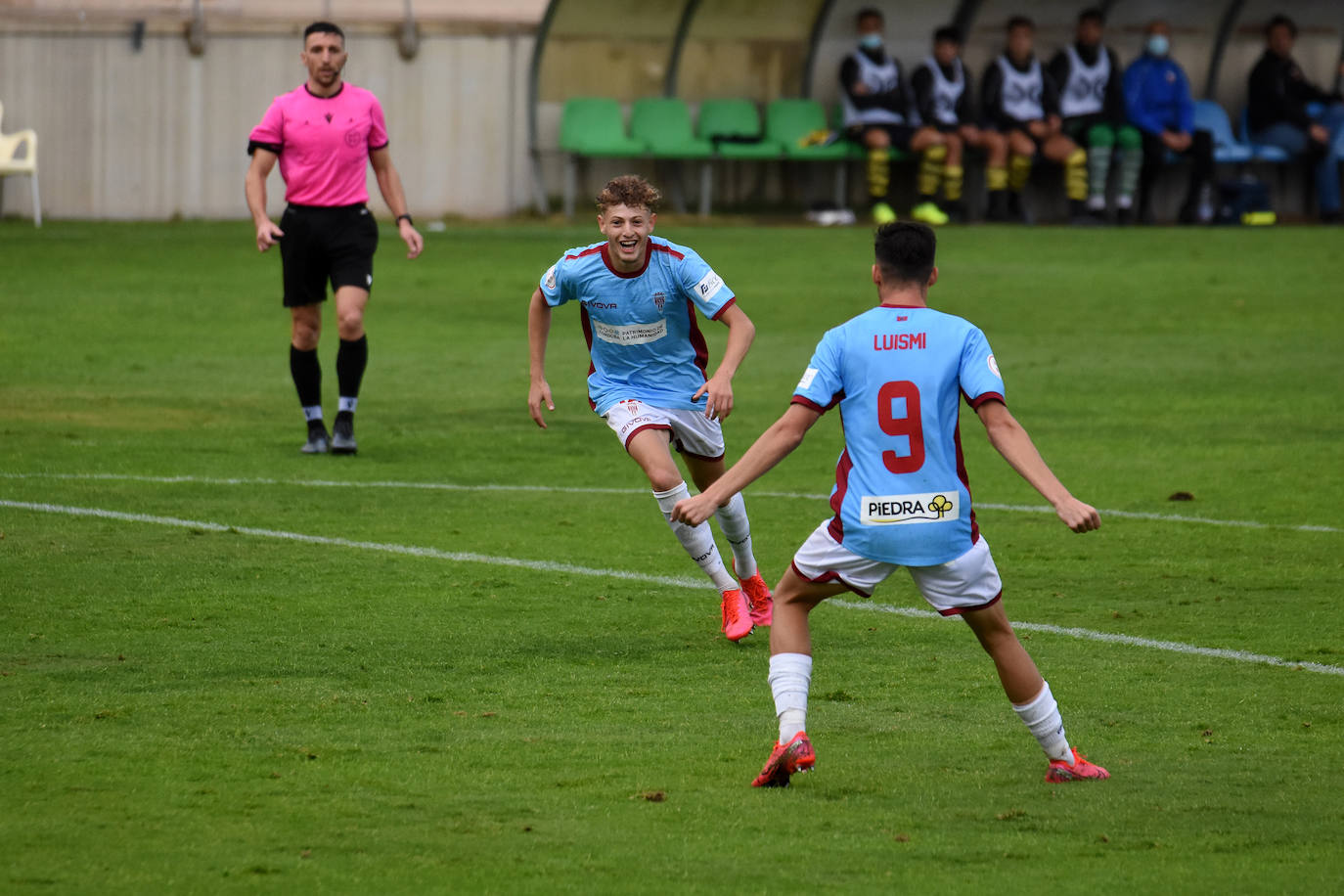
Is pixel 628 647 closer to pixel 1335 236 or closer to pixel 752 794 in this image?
pixel 752 794

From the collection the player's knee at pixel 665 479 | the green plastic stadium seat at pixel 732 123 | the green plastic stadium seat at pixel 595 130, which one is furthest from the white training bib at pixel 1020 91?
the player's knee at pixel 665 479

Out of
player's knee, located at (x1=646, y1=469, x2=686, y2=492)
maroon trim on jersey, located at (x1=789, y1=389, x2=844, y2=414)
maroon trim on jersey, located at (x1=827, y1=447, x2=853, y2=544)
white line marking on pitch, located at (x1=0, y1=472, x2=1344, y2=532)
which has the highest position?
maroon trim on jersey, located at (x1=789, y1=389, x2=844, y2=414)

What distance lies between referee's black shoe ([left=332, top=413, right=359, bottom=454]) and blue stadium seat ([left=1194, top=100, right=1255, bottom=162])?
1799cm

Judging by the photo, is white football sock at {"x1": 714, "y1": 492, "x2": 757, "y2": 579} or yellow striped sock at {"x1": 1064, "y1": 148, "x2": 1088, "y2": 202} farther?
yellow striped sock at {"x1": 1064, "y1": 148, "x2": 1088, "y2": 202}

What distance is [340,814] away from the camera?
15.8ft

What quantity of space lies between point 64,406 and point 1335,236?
17.0 meters

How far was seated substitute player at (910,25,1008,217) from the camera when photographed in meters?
25.4

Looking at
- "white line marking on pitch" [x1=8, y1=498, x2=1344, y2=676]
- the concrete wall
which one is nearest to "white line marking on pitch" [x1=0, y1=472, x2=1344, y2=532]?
"white line marking on pitch" [x1=8, y1=498, x2=1344, y2=676]

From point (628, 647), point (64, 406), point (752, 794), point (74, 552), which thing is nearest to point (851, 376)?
point (752, 794)

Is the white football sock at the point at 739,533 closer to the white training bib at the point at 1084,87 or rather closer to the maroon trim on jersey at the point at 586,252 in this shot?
the maroon trim on jersey at the point at 586,252

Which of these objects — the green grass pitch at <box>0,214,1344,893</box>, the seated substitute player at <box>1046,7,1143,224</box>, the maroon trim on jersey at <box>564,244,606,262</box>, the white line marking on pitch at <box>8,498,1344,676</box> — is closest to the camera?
the green grass pitch at <box>0,214,1344,893</box>

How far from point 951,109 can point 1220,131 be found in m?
4.53

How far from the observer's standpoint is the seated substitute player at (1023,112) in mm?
25594

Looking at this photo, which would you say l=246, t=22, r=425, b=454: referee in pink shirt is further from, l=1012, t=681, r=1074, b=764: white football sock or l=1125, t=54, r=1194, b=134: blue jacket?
l=1125, t=54, r=1194, b=134: blue jacket
